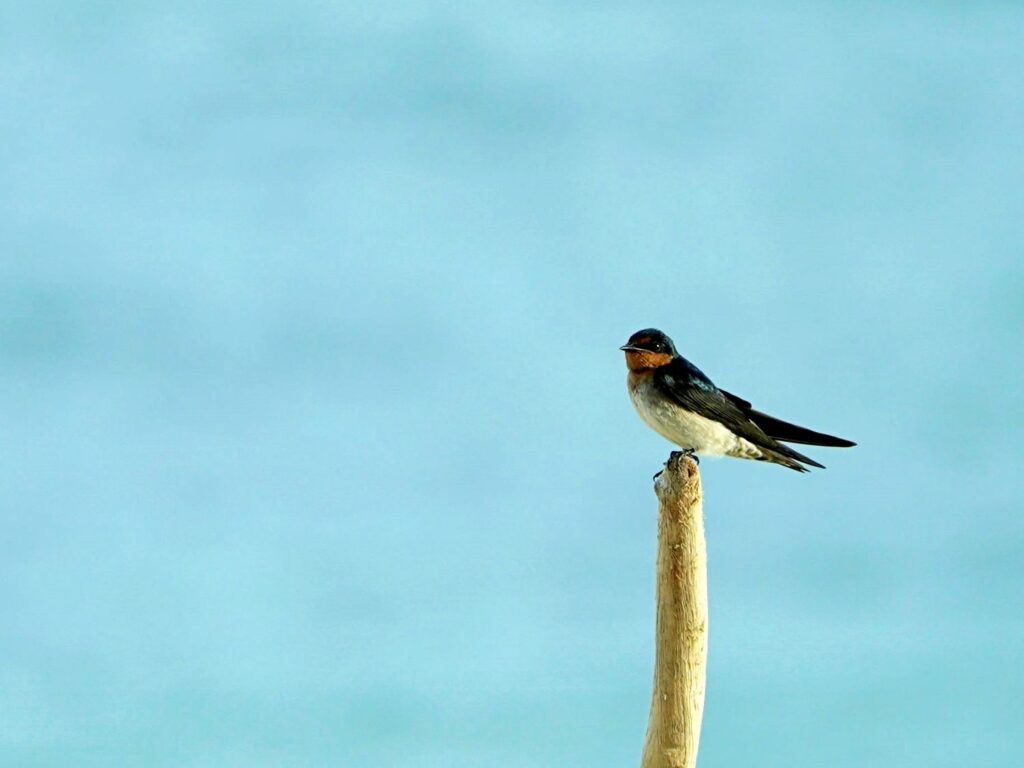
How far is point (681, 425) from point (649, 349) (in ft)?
2.51

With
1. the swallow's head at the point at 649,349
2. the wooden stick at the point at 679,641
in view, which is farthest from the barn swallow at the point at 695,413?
the wooden stick at the point at 679,641

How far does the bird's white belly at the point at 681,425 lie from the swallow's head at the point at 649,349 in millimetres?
207

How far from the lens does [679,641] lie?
8695 millimetres

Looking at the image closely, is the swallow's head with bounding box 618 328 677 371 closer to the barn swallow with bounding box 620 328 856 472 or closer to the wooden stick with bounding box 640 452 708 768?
the barn swallow with bounding box 620 328 856 472

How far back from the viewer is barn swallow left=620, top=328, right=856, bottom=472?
1179cm

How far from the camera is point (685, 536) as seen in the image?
8781 millimetres

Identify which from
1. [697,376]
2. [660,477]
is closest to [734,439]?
[697,376]

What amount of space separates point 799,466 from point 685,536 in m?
3.86

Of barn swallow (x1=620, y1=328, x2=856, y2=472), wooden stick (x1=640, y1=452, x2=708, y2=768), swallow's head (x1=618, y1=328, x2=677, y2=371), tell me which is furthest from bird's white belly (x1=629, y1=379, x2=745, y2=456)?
wooden stick (x1=640, y1=452, x2=708, y2=768)

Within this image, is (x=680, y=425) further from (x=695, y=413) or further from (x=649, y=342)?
(x=649, y=342)

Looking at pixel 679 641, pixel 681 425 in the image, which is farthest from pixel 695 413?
pixel 679 641

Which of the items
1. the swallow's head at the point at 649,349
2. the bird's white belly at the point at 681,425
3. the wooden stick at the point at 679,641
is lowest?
the wooden stick at the point at 679,641

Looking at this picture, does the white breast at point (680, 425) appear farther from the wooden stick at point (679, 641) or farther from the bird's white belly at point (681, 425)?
the wooden stick at point (679, 641)

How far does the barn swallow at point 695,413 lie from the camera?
11.8 metres
